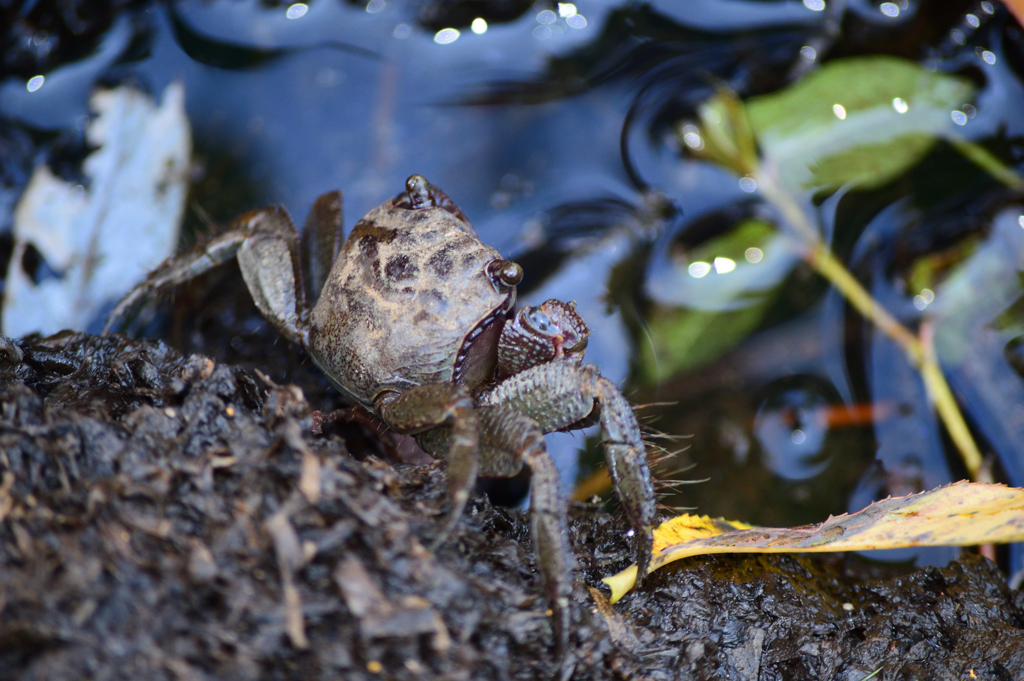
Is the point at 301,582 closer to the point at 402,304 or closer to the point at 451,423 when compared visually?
the point at 451,423

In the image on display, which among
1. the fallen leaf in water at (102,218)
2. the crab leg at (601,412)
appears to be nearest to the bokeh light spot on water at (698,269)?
the crab leg at (601,412)

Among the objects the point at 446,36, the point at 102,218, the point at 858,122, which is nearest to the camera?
the point at 102,218

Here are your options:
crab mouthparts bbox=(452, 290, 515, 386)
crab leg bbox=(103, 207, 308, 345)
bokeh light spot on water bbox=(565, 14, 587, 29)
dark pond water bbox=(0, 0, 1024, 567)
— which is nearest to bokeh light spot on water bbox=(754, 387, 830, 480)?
dark pond water bbox=(0, 0, 1024, 567)

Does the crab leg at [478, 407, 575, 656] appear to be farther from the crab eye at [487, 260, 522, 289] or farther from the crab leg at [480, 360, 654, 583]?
the crab eye at [487, 260, 522, 289]

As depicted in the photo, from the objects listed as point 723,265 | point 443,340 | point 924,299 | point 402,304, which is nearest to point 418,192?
point 402,304

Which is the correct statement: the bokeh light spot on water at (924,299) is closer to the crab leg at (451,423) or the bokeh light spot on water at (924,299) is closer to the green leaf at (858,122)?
the green leaf at (858,122)

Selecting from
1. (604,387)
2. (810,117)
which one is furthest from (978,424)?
(604,387)

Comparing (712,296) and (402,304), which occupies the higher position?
(402,304)
